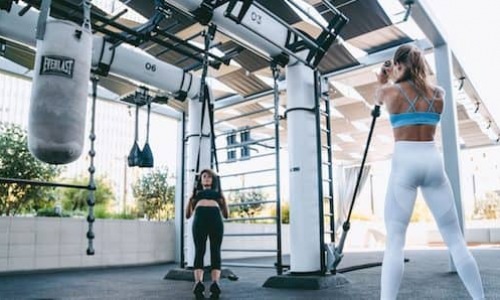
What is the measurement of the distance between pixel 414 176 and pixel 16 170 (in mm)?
5798

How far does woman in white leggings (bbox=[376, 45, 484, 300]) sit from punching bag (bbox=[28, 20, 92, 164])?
5.04 feet

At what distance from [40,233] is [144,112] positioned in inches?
108

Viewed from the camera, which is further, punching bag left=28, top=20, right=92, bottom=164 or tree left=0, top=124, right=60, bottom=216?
tree left=0, top=124, right=60, bottom=216

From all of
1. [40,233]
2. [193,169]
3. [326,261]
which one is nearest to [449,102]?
[326,261]

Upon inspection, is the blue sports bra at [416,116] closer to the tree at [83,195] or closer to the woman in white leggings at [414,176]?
the woman in white leggings at [414,176]

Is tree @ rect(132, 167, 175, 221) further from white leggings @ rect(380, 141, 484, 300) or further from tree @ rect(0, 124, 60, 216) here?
white leggings @ rect(380, 141, 484, 300)

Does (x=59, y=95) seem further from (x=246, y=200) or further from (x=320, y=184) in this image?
(x=246, y=200)

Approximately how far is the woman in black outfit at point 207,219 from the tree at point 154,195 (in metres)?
4.62

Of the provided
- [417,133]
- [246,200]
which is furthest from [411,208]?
[246,200]

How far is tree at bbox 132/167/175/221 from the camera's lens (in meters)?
7.91

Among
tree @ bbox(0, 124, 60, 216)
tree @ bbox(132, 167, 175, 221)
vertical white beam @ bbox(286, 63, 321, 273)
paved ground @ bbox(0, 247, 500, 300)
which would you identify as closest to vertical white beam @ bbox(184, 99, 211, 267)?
paved ground @ bbox(0, 247, 500, 300)

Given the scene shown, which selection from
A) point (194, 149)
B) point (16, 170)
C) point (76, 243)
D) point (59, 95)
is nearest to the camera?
point (59, 95)

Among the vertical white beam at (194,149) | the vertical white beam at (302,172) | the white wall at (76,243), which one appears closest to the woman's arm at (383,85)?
the vertical white beam at (302,172)

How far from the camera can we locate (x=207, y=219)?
134 inches
